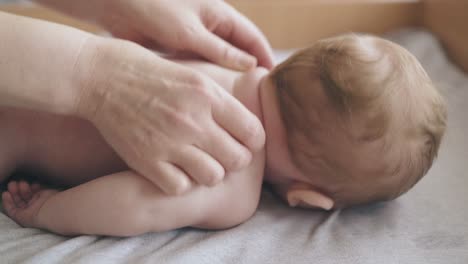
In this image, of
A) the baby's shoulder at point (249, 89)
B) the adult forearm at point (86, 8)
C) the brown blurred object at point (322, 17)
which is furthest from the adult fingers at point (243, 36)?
the brown blurred object at point (322, 17)

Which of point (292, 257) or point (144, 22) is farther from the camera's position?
point (144, 22)

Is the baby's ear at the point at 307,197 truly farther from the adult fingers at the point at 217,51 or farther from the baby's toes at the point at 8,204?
the baby's toes at the point at 8,204

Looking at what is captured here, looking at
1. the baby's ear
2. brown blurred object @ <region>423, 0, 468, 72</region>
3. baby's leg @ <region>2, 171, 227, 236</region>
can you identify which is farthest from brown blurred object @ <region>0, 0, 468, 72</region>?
baby's leg @ <region>2, 171, 227, 236</region>

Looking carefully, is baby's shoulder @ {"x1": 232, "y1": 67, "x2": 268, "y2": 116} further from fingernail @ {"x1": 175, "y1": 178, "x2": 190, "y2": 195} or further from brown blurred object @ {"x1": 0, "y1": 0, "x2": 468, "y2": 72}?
brown blurred object @ {"x1": 0, "y1": 0, "x2": 468, "y2": 72}

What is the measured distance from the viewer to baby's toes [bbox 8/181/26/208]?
0.81 meters

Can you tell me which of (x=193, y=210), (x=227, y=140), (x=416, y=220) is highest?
(x=227, y=140)

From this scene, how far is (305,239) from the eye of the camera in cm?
78

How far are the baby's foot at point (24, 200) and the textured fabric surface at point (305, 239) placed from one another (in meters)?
0.03

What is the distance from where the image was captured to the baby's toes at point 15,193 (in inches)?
31.7

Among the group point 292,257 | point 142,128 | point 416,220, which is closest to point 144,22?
point 142,128

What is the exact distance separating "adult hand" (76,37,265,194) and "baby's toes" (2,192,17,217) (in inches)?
9.1

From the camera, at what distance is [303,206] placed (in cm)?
88

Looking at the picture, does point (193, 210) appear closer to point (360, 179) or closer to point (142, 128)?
point (142, 128)

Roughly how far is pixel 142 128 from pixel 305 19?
1218 millimetres
